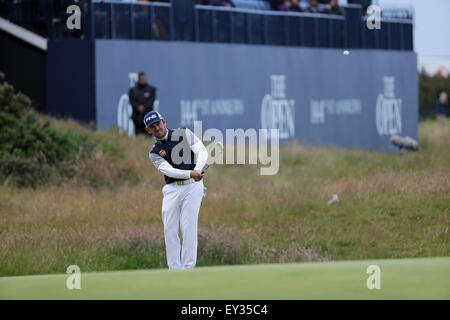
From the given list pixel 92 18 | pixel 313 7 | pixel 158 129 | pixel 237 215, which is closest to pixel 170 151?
pixel 158 129

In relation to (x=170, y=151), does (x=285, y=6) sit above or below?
above

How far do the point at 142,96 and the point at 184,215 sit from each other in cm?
1050

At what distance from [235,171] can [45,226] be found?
253 inches

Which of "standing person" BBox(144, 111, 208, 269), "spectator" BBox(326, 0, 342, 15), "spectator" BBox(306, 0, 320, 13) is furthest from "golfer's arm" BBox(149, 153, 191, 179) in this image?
"spectator" BBox(326, 0, 342, 15)

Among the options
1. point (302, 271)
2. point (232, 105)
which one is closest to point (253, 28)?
point (232, 105)

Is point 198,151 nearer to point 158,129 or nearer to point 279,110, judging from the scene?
point 158,129

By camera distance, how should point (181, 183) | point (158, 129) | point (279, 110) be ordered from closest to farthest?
1. point (158, 129)
2. point (181, 183)
3. point (279, 110)

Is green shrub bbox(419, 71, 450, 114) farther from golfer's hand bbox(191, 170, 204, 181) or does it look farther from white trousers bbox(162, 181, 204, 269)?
golfer's hand bbox(191, 170, 204, 181)

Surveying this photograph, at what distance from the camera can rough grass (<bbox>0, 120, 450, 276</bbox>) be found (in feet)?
42.9

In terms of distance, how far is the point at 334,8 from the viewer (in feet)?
95.0

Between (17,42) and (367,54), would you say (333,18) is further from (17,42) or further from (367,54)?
(17,42)

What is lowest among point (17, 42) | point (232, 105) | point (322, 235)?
point (322, 235)

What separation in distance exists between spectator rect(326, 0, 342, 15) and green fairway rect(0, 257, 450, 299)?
20.3 meters
